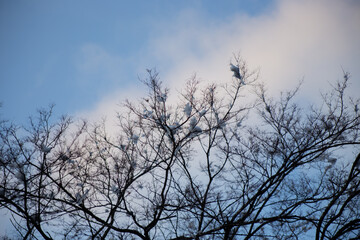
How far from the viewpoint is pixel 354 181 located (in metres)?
4.81

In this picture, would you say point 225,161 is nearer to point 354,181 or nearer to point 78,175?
point 354,181

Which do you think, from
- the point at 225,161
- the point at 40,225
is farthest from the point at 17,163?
the point at 225,161

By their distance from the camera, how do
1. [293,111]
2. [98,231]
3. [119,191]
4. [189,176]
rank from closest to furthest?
[119,191] < [98,231] < [189,176] < [293,111]

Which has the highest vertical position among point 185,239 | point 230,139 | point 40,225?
point 230,139

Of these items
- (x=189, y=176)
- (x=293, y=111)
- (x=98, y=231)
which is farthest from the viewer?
(x=293, y=111)

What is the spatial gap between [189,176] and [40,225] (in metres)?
3.74

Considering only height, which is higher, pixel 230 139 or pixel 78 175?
pixel 230 139

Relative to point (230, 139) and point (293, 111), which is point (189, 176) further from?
point (293, 111)

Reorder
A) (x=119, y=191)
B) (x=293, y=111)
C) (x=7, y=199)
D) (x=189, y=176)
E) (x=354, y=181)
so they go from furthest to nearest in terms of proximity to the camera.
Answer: (x=293, y=111)
(x=189, y=176)
(x=119, y=191)
(x=354, y=181)
(x=7, y=199)

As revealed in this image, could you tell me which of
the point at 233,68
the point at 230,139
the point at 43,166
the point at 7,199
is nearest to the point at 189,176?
the point at 230,139

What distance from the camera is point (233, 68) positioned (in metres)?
5.20

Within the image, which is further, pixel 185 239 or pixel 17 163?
pixel 17 163

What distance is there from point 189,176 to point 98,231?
105 inches

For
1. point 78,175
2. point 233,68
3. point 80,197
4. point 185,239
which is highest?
point 233,68
